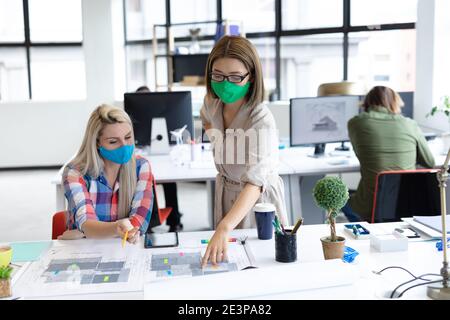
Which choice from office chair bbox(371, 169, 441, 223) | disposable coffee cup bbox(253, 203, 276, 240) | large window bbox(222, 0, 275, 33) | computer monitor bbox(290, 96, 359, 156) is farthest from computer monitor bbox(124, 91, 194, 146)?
large window bbox(222, 0, 275, 33)

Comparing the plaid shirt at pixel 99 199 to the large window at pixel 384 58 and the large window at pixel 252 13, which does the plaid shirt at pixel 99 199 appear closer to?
the large window at pixel 384 58

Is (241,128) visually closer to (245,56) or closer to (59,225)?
(245,56)

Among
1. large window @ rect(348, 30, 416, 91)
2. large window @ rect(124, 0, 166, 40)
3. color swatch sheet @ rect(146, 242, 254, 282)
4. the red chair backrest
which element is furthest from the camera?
large window @ rect(124, 0, 166, 40)

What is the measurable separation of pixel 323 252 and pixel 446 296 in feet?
1.40

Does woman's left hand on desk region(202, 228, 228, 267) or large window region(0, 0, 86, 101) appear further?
large window region(0, 0, 86, 101)

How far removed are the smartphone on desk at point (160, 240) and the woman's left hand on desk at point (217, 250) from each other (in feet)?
0.79

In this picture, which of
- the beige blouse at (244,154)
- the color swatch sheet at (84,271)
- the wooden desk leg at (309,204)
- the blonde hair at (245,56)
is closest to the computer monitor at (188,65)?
the wooden desk leg at (309,204)

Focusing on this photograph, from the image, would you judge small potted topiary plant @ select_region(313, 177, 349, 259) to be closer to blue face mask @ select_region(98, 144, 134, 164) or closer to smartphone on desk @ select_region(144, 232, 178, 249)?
smartphone on desk @ select_region(144, 232, 178, 249)

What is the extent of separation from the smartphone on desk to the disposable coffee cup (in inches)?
11.7

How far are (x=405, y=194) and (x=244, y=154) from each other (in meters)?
1.27

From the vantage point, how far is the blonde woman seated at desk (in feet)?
7.18

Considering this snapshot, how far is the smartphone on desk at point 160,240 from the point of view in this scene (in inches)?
78.4

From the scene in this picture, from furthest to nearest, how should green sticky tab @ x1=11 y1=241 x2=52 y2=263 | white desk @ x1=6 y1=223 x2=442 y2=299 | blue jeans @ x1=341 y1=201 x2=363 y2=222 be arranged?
blue jeans @ x1=341 y1=201 x2=363 y2=222
green sticky tab @ x1=11 y1=241 x2=52 y2=263
white desk @ x1=6 y1=223 x2=442 y2=299
